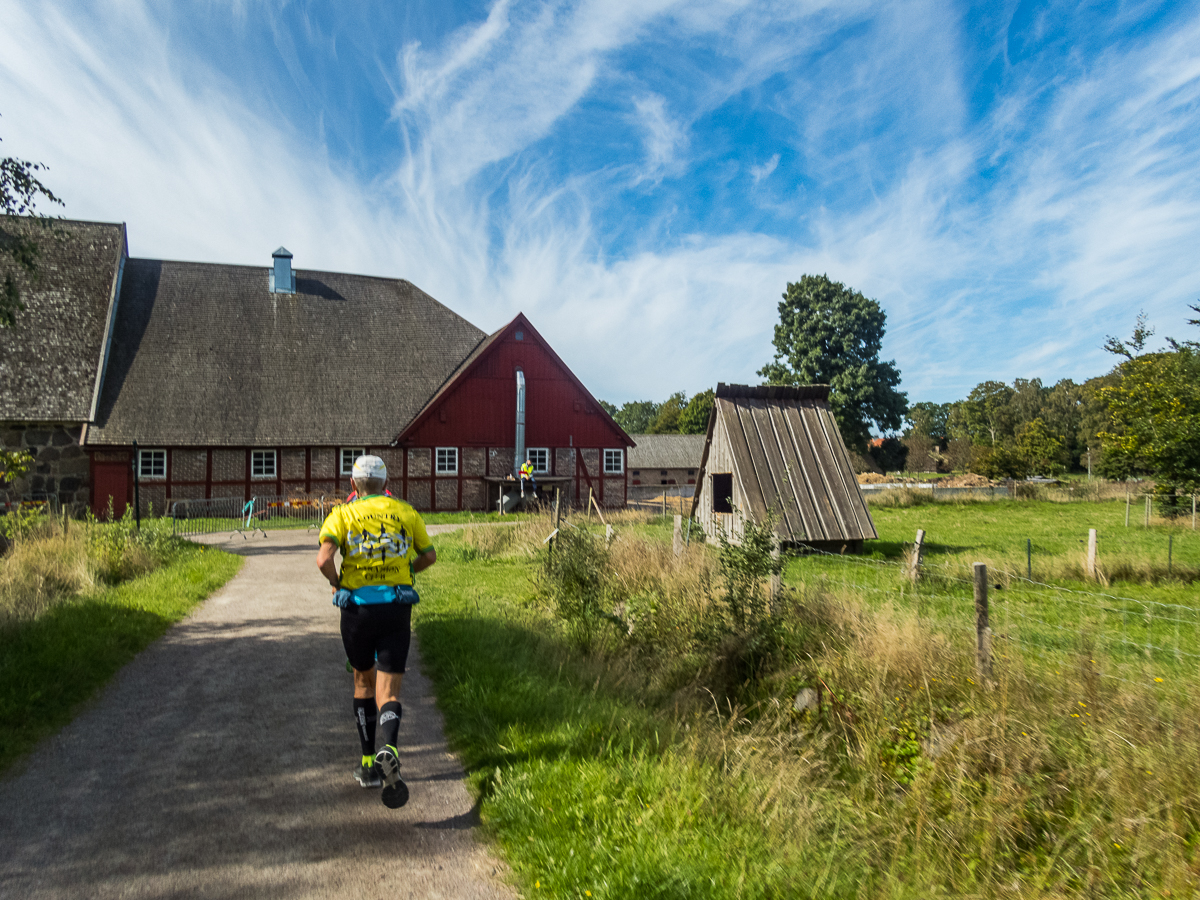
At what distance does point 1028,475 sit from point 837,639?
50567 mm

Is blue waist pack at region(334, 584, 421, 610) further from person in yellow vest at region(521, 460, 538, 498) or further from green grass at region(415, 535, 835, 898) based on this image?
person in yellow vest at region(521, 460, 538, 498)

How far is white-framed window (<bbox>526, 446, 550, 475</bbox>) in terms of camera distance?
94.7ft

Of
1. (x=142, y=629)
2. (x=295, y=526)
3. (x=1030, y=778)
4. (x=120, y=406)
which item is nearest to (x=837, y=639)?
(x=1030, y=778)

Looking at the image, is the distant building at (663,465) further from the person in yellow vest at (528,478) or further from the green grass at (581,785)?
the green grass at (581,785)

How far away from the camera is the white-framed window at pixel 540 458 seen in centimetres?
2886

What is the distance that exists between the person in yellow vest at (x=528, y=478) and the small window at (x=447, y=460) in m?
2.61

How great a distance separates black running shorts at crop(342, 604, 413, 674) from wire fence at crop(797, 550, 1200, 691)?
4.17m

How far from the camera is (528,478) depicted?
26.7 m

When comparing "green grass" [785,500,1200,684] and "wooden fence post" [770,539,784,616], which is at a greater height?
"wooden fence post" [770,539,784,616]

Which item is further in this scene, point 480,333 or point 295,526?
point 480,333

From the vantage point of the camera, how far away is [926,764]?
15.9 ft

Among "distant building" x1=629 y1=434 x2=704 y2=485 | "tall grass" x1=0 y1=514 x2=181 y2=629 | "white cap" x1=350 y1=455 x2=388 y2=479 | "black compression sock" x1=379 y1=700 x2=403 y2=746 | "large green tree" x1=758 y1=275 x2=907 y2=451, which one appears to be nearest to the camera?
"black compression sock" x1=379 y1=700 x2=403 y2=746

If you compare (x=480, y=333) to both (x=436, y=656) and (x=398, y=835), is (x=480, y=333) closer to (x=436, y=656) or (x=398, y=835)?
(x=436, y=656)

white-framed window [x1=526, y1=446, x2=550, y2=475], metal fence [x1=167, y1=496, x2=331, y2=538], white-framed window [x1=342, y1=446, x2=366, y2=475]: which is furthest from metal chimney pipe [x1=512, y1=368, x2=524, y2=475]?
metal fence [x1=167, y1=496, x2=331, y2=538]
